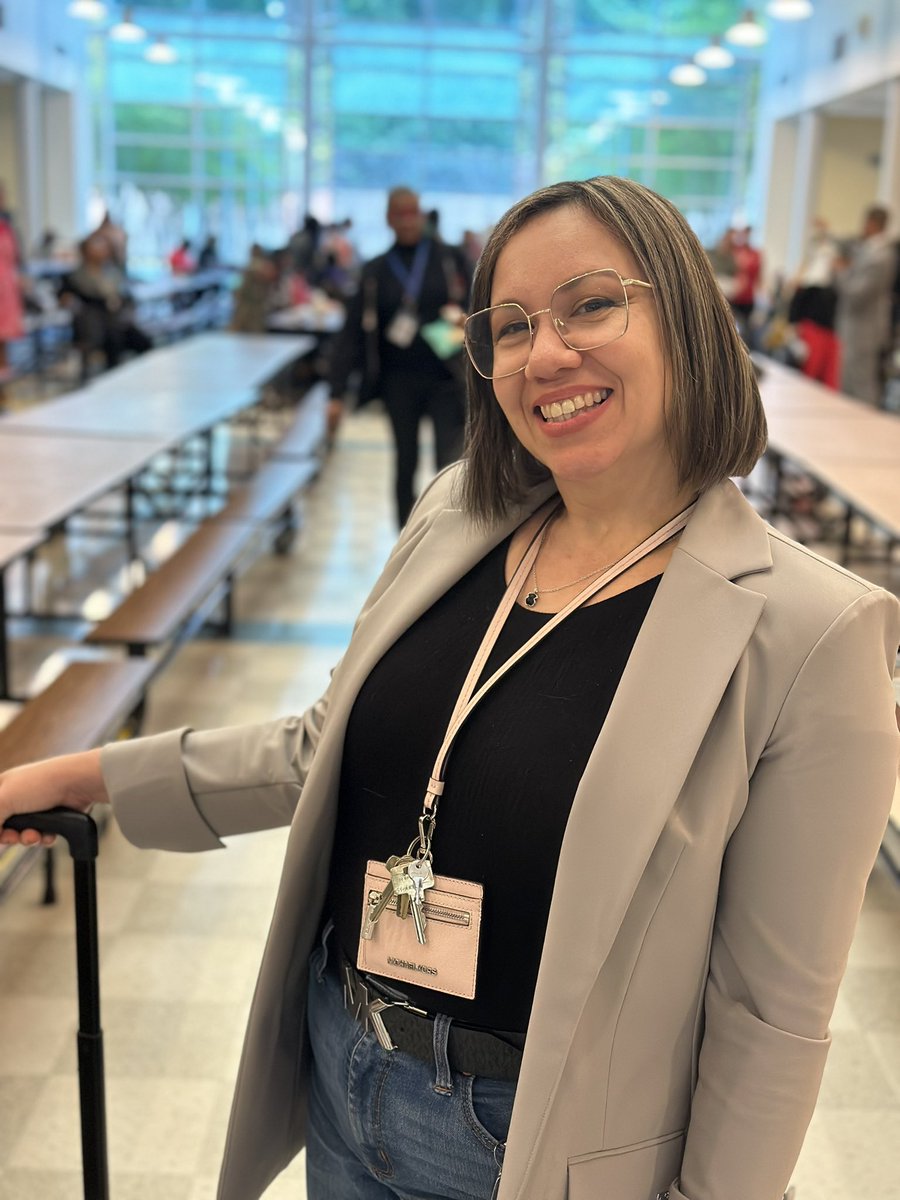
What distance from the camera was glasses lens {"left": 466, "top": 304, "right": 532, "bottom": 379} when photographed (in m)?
1.21

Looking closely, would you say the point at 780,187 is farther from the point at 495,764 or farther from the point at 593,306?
the point at 495,764

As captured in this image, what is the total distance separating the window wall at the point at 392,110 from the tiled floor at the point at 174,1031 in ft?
69.9

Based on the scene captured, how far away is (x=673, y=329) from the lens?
1.15 meters

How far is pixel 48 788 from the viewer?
4.66ft

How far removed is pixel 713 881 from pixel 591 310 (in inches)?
20.2

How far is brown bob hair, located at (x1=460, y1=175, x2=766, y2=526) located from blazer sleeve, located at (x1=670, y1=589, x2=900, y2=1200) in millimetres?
222

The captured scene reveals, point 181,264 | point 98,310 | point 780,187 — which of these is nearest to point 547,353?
point 98,310

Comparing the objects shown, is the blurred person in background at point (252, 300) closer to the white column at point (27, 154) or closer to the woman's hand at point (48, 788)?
the woman's hand at point (48, 788)

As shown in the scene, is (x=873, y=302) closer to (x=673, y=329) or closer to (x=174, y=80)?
(x=673, y=329)

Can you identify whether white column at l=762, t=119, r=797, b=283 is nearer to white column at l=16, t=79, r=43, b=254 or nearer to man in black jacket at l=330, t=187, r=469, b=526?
white column at l=16, t=79, r=43, b=254

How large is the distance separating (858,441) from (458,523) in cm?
505

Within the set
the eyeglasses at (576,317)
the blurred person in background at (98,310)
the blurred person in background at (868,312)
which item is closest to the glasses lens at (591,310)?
the eyeglasses at (576,317)

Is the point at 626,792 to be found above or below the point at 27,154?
below

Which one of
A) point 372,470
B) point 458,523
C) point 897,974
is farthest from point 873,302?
point 458,523
